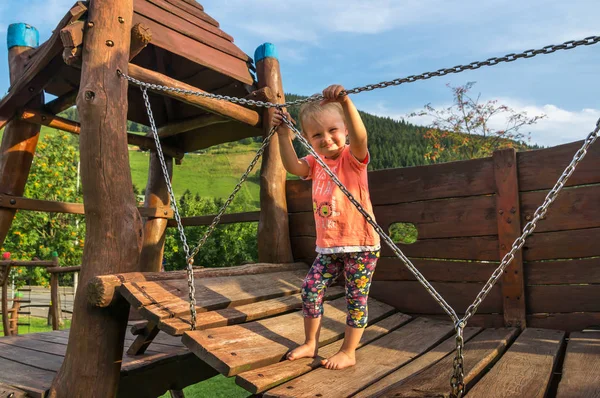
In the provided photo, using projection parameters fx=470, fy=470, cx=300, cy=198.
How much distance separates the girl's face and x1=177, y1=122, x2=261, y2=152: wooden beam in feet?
9.08

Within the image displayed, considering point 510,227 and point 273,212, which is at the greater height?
point 273,212

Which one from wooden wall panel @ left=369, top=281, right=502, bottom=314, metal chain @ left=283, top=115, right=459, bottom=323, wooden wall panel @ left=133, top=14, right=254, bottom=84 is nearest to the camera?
metal chain @ left=283, top=115, right=459, bottom=323

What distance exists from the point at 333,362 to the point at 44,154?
1626 cm

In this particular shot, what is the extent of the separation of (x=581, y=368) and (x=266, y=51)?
12.8 ft

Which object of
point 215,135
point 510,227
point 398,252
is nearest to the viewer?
point 398,252

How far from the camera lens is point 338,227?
8.72ft

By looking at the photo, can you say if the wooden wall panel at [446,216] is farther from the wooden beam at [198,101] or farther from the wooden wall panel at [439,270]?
the wooden beam at [198,101]

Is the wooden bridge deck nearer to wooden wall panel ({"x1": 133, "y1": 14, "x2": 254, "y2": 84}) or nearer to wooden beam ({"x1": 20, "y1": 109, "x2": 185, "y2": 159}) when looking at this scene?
wooden wall panel ({"x1": 133, "y1": 14, "x2": 254, "y2": 84})

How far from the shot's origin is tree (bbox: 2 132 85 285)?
1477cm

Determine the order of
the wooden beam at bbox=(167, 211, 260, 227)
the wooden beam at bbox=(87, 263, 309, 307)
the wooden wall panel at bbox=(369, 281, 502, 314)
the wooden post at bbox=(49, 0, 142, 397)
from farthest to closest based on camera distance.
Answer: the wooden beam at bbox=(167, 211, 260, 227)
the wooden wall panel at bbox=(369, 281, 502, 314)
the wooden post at bbox=(49, 0, 142, 397)
the wooden beam at bbox=(87, 263, 309, 307)

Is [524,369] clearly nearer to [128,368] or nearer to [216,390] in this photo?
[128,368]

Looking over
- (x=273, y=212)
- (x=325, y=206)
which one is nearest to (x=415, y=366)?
(x=325, y=206)

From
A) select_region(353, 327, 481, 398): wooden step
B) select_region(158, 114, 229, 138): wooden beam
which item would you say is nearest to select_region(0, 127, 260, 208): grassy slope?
select_region(158, 114, 229, 138): wooden beam

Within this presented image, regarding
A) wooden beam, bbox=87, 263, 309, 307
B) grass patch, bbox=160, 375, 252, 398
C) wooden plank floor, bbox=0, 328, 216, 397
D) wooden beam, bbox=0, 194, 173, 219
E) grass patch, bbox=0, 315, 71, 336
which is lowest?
grass patch, bbox=0, 315, 71, 336
